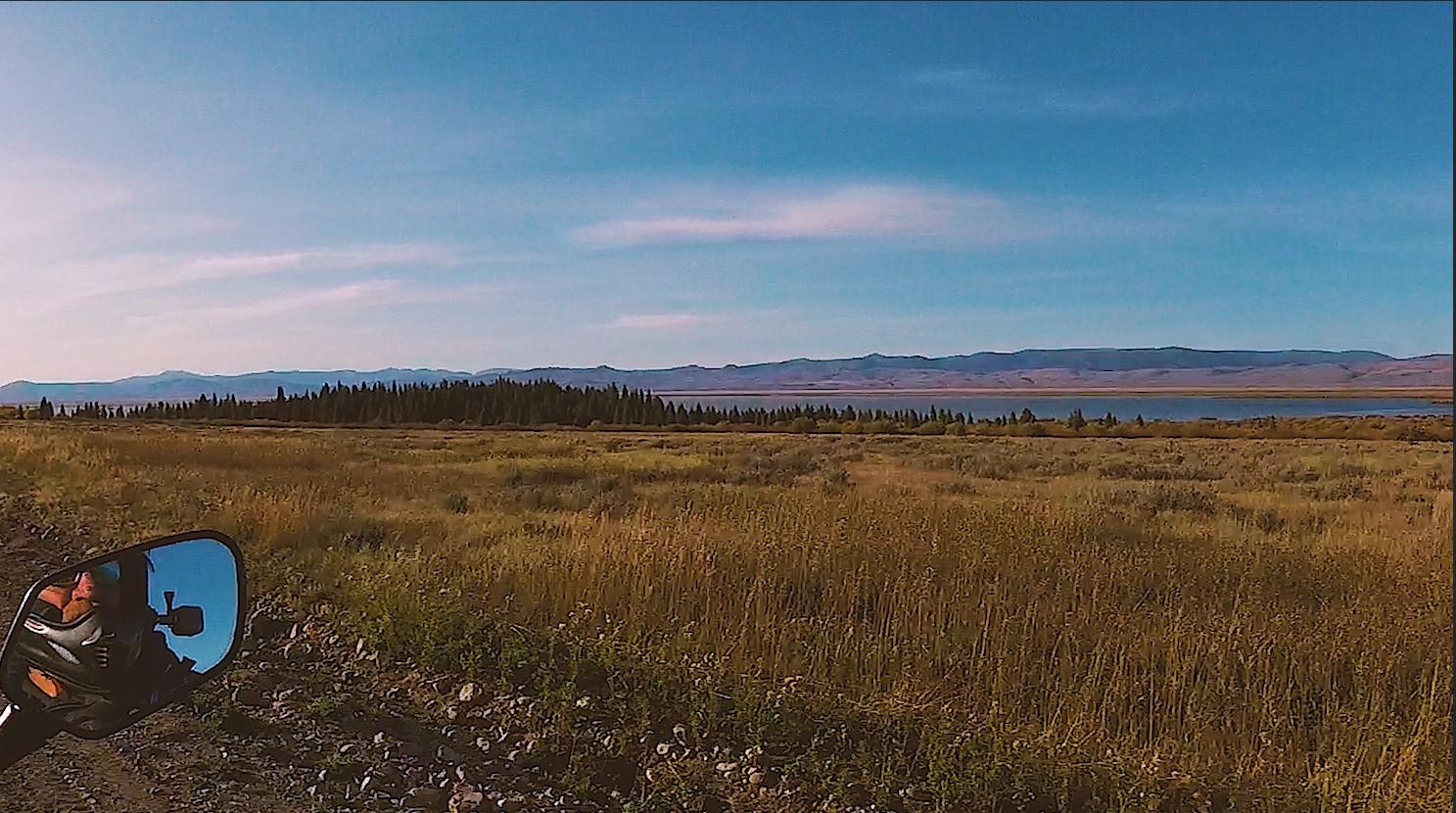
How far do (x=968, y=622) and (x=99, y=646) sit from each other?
17.7 feet

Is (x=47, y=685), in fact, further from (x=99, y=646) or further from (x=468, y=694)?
(x=468, y=694)

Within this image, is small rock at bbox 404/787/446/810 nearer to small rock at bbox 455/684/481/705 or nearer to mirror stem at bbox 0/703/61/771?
small rock at bbox 455/684/481/705

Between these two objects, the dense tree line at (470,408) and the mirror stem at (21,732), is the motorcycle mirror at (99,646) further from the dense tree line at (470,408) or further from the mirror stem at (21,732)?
the dense tree line at (470,408)

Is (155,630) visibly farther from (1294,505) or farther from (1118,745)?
(1294,505)

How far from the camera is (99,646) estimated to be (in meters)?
1.48

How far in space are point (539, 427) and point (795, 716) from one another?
9061 centimetres

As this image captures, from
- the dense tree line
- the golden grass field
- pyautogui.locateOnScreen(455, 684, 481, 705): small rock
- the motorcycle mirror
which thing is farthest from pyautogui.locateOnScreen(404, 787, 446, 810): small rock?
the dense tree line

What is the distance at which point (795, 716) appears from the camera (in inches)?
189

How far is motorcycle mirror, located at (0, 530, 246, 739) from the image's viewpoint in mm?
1467

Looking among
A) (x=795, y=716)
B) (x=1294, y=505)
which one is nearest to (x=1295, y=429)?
(x=1294, y=505)

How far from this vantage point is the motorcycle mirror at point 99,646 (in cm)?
147

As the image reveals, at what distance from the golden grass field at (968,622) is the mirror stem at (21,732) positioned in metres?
3.42

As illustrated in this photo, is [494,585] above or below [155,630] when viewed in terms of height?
below

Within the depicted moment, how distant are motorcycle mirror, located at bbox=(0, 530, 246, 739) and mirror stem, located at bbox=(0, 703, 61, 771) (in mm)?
13
